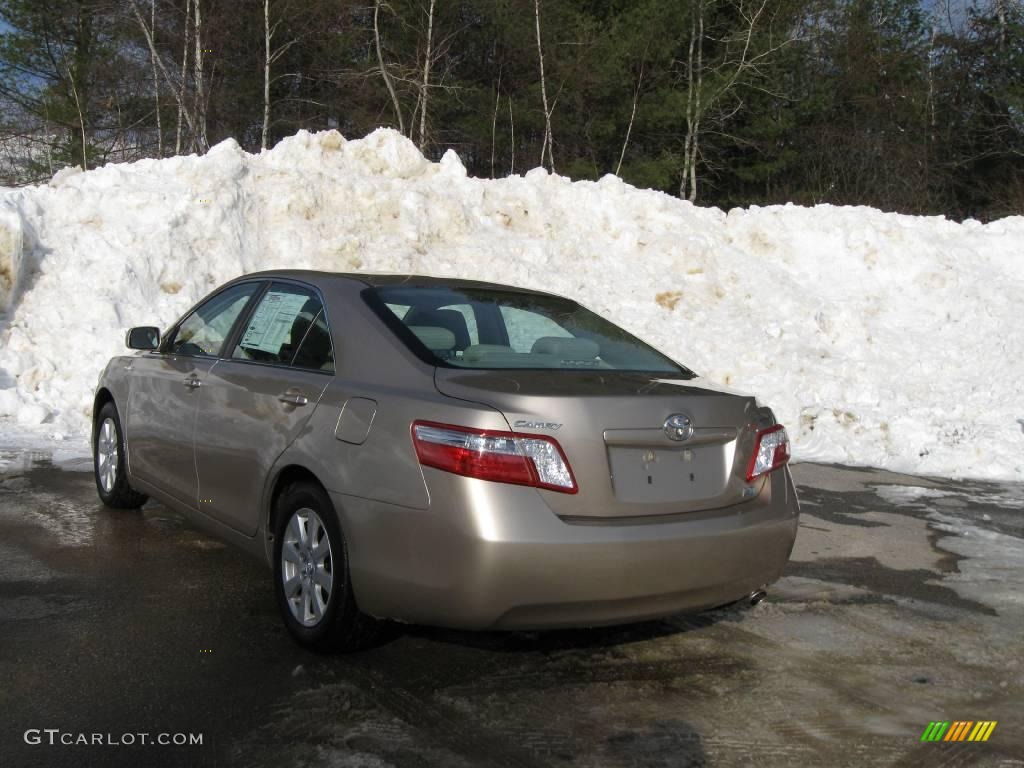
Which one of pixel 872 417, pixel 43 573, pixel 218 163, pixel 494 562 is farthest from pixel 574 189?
pixel 494 562

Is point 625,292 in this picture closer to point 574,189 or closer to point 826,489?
point 574,189

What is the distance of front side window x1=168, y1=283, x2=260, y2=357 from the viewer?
5094 mm

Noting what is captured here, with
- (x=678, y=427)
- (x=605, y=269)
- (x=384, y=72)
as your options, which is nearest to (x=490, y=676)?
(x=678, y=427)

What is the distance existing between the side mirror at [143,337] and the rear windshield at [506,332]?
2.18 meters

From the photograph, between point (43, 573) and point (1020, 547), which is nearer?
point (43, 573)

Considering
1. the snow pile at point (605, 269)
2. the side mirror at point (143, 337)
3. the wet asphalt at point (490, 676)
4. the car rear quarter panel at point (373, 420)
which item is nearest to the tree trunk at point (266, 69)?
the snow pile at point (605, 269)

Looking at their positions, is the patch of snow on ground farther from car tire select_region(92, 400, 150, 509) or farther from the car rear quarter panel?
car tire select_region(92, 400, 150, 509)

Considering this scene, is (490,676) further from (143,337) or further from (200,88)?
(200,88)

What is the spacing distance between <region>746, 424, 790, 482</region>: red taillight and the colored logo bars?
1065 mm

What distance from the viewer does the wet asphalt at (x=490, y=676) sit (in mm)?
3148

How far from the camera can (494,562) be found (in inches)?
129

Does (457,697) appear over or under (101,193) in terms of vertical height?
under

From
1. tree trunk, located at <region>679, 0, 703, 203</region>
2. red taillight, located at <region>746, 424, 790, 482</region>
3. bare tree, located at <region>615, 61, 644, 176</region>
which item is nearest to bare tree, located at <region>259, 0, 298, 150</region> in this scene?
bare tree, located at <region>615, 61, 644, 176</region>

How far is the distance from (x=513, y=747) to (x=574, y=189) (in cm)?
1369
